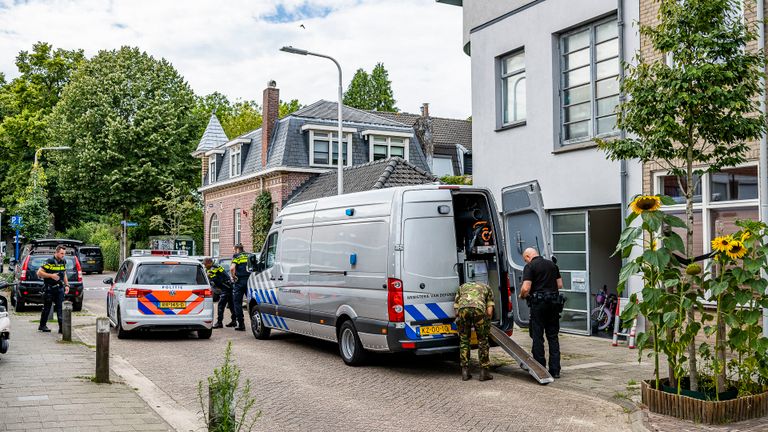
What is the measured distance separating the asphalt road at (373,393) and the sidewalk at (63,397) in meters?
0.73

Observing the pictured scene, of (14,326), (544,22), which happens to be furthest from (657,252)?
(14,326)

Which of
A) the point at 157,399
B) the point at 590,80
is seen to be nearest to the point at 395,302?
the point at 157,399

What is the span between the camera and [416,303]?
10.4 meters

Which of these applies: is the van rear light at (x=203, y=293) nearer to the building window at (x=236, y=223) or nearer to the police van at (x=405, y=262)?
the police van at (x=405, y=262)

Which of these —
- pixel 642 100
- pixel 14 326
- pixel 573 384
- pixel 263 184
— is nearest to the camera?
pixel 642 100

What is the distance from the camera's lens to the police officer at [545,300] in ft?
33.8

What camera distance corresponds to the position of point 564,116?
15008 millimetres

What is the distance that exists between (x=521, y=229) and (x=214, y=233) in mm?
32172

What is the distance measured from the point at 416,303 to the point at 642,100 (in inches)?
156

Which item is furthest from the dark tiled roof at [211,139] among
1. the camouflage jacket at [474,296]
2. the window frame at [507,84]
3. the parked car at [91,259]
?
the camouflage jacket at [474,296]

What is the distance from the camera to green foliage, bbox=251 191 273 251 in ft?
114

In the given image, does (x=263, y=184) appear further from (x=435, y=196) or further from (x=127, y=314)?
(x=435, y=196)

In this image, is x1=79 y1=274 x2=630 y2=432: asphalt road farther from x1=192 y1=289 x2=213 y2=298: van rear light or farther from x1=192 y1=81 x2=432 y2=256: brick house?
x1=192 y1=81 x2=432 y2=256: brick house

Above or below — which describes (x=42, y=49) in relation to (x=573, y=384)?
above
